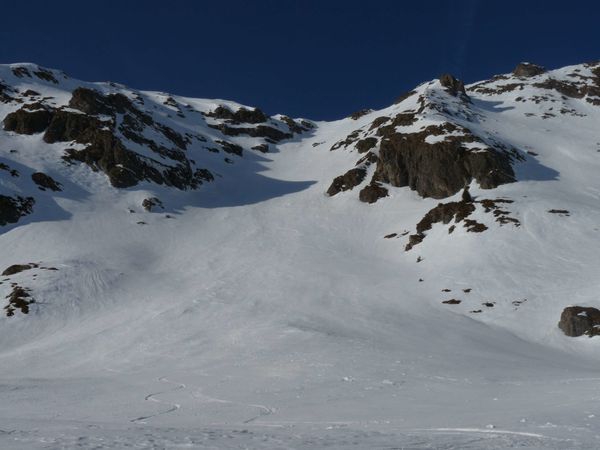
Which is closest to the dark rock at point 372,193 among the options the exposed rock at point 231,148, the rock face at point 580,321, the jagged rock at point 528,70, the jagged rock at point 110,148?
the jagged rock at point 110,148

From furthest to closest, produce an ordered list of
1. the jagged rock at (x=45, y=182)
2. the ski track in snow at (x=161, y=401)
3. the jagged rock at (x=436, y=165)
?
the jagged rock at (x=45, y=182) → the jagged rock at (x=436, y=165) → the ski track in snow at (x=161, y=401)

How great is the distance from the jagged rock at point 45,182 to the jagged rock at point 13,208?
5284 millimetres

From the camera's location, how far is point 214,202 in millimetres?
72125

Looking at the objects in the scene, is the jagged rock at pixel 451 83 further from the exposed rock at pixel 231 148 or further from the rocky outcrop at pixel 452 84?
the exposed rock at pixel 231 148

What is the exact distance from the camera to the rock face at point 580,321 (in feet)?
94.2

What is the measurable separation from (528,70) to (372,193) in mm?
102210

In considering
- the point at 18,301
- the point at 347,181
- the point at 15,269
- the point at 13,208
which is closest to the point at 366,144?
the point at 347,181

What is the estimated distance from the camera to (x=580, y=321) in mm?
28859

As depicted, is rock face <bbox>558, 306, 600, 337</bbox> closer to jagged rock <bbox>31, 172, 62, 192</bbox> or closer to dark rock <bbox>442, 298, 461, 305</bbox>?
dark rock <bbox>442, 298, 461, 305</bbox>

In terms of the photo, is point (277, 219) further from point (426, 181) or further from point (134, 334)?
point (134, 334)

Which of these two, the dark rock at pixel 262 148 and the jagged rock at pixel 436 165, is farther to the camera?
the dark rock at pixel 262 148

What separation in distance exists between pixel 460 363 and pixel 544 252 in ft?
81.2

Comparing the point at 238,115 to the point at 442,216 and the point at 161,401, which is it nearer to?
the point at 442,216

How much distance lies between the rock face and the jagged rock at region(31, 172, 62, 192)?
5871cm
